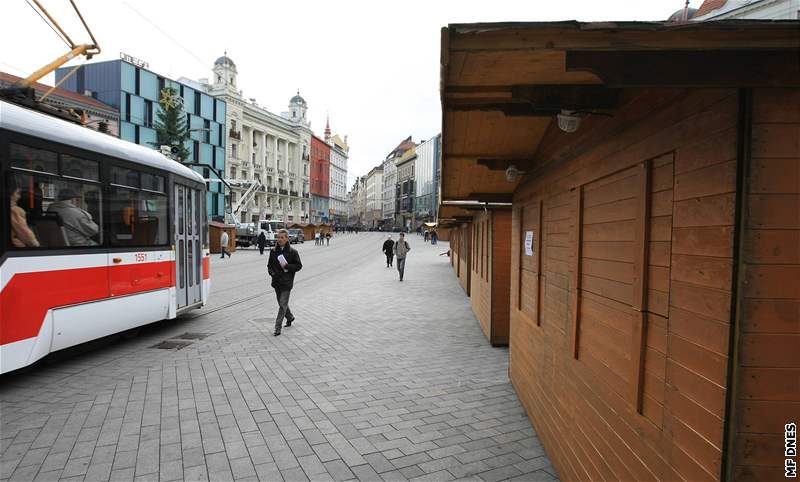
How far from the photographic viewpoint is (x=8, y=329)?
494 centimetres

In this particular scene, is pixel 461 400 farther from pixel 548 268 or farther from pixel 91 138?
pixel 91 138

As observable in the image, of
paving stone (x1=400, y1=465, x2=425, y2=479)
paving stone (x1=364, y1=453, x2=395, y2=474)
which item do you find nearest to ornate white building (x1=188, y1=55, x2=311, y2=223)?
paving stone (x1=364, y1=453, x2=395, y2=474)

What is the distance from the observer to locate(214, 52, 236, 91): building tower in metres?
68.1

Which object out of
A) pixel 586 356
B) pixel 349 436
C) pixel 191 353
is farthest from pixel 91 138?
pixel 586 356

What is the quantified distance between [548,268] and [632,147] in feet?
6.10

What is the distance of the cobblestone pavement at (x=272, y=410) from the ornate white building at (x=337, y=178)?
107m

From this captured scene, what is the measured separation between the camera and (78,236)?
609 centimetres

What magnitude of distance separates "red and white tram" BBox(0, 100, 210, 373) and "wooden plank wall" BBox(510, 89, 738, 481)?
5.89 meters

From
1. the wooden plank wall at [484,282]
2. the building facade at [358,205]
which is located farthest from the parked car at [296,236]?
the building facade at [358,205]

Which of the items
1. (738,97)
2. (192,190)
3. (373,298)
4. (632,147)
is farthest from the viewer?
(373,298)

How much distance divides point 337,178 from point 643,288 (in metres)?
125

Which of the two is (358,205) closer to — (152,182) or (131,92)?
(131,92)

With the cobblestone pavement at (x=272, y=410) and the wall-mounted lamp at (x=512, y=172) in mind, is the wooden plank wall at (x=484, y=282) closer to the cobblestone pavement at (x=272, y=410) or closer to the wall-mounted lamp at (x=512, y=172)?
the cobblestone pavement at (x=272, y=410)

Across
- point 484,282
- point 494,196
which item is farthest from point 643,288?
point 484,282
